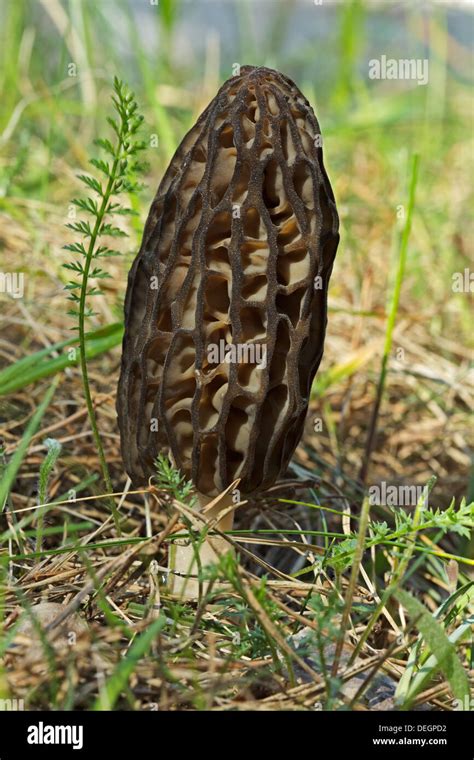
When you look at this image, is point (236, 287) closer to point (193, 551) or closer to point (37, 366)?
point (193, 551)

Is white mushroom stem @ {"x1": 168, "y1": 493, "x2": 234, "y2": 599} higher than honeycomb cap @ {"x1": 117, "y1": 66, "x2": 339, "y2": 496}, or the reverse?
honeycomb cap @ {"x1": 117, "y1": 66, "x2": 339, "y2": 496}

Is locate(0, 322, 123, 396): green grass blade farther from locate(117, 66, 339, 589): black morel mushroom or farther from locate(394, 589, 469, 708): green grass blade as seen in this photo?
locate(394, 589, 469, 708): green grass blade

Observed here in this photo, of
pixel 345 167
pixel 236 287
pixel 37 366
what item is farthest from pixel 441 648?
pixel 345 167

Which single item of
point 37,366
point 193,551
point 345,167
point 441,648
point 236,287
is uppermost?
point 345,167

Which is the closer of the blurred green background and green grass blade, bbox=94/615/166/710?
green grass blade, bbox=94/615/166/710

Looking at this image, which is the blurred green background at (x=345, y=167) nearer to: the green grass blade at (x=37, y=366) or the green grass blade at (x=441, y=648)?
the green grass blade at (x=37, y=366)

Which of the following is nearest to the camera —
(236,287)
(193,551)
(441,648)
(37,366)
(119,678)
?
(119,678)

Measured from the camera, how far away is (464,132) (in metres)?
5.66

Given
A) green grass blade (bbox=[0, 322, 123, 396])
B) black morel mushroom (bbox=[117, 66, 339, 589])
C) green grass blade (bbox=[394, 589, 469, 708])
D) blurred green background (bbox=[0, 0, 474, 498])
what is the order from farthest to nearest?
blurred green background (bbox=[0, 0, 474, 498]), green grass blade (bbox=[0, 322, 123, 396]), black morel mushroom (bbox=[117, 66, 339, 589]), green grass blade (bbox=[394, 589, 469, 708])

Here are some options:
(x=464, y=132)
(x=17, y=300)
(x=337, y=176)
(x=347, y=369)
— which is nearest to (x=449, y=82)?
(x=464, y=132)

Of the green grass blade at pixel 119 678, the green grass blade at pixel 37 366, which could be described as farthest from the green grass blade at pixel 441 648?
the green grass blade at pixel 37 366

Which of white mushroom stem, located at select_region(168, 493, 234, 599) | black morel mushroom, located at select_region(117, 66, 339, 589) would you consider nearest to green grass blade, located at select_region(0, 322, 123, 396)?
Answer: black morel mushroom, located at select_region(117, 66, 339, 589)

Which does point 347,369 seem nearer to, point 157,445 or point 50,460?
point 157,445

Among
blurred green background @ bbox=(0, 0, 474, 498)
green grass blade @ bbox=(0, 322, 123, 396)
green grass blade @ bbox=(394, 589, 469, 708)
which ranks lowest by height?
green grass blade @ bbox=(394, 589, 469, 708)
